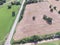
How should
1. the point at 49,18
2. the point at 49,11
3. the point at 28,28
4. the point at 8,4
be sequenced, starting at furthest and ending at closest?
the point at 8,4 < the point at 49,11 < the point at 49,18 < the point at 28,28

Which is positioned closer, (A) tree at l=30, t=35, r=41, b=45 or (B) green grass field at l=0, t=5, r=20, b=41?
(A) tree at l=30, t=35, r=41, b=45

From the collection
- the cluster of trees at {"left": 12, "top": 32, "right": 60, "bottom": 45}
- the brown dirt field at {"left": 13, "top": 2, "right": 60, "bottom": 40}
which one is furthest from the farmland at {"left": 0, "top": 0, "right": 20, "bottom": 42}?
the cluster of trees at {"left": 12, "top": 32, "right": 60, "bottom": 45}

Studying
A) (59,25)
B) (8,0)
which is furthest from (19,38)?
(8,0)

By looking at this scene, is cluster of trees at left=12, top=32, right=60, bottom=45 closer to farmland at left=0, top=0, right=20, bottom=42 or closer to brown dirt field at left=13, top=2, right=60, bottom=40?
brown dirt field at left=13, top=2, right=60, bottom=40

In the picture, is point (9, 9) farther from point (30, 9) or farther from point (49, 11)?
point (49, 11)

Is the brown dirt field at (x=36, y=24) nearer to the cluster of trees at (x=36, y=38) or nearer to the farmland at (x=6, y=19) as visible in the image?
the cluster of trees at (x=36, y=38)

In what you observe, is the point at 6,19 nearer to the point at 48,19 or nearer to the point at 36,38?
the point at 48,19
